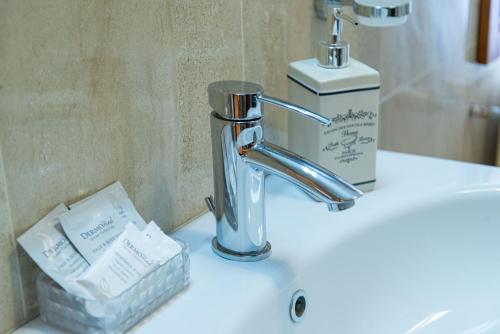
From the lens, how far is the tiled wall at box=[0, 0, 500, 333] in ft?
1.42

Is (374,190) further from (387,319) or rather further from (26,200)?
(26,200)

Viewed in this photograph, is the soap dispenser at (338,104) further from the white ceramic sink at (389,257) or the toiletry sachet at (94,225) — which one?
the toiletry sachet at (94,225)

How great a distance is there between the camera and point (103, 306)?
0.43 meters

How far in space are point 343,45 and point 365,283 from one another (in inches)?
8.5

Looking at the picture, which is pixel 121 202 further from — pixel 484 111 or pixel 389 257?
pixel 484 111

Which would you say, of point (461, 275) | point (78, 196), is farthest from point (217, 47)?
point (461, 275)

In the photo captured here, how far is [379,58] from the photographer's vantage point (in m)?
0.89

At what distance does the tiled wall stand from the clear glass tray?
0.02 m

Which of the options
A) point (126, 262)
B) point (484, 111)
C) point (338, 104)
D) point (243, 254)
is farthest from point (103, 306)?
point (484, 111)

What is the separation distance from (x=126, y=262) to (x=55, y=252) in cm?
5

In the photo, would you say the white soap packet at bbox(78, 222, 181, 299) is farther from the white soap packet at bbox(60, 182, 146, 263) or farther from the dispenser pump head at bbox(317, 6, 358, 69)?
the dispenser pump head at bbox(317, 6, 358, 69)

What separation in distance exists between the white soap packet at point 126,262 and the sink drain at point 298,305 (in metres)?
0.11

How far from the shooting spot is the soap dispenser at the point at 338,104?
625 millimetres

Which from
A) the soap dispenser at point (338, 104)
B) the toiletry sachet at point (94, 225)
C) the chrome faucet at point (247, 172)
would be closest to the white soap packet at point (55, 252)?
the toiletry sachet at point (94, 225)
